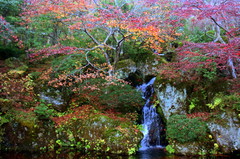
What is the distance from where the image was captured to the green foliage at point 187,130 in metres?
6.99

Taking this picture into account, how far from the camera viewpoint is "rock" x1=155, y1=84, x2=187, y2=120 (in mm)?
8812

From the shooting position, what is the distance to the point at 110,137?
24.7 ft

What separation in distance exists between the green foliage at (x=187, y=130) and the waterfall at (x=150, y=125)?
179 cm

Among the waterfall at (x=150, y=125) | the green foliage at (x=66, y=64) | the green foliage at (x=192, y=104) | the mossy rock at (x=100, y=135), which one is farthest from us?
the green foliage at (x=66, y=64)

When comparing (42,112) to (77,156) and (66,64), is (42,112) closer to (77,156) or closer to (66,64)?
(77,156)

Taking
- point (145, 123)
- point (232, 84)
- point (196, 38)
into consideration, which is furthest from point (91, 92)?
point (196, 38)

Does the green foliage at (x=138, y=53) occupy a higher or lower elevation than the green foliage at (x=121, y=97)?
higher

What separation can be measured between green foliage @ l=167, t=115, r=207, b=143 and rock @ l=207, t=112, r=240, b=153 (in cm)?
45

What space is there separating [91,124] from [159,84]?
416 centimetres

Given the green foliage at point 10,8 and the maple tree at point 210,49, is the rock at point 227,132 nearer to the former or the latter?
the maple tree at point 210,49

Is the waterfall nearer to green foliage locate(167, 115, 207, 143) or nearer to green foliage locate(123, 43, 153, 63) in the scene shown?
green foliage locate(167, 115, 207, 143)

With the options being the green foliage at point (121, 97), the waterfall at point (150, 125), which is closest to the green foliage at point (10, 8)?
the green foliage at point (121, 97)

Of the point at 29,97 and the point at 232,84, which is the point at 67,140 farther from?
the point at 232,84

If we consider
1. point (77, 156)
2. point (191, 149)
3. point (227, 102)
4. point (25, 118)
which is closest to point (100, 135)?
point (77, 156)
